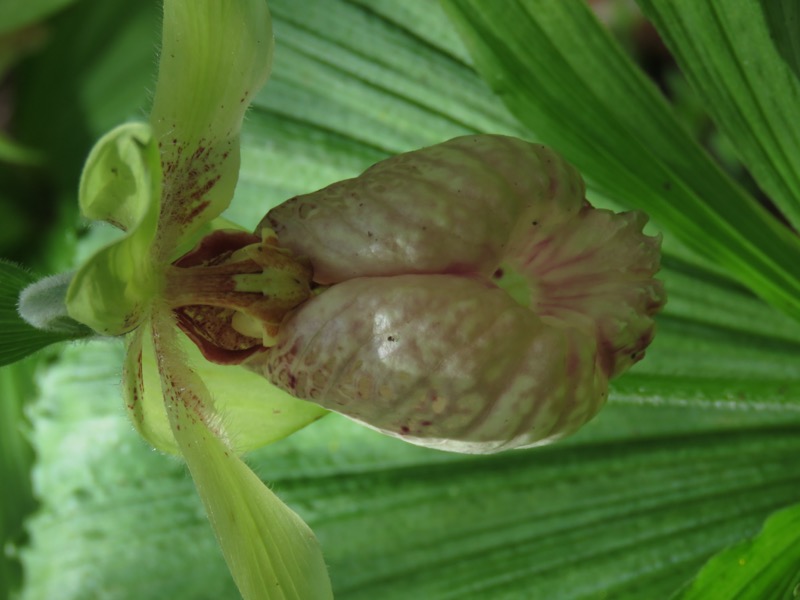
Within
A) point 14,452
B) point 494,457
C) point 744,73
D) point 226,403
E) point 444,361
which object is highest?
point 744,73

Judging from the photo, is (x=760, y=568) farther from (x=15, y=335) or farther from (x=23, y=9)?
A: (x=23, y=9)

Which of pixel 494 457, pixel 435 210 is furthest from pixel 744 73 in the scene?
pixel 494 457

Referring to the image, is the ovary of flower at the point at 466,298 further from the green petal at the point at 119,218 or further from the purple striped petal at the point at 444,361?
the green petal at the point at 119,218

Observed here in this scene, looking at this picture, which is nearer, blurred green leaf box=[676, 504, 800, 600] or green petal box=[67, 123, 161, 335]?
green petal box=[67, 123, 161, 335]

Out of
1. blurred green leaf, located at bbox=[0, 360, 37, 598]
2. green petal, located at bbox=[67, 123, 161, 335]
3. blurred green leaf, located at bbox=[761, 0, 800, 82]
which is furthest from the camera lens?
blurred green leaf, located at bbox=[0, 360, 37, 598]

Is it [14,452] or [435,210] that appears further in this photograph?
[14,452]

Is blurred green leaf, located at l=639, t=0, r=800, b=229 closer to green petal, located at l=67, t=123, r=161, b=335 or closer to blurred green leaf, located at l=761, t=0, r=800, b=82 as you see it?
blurred green leaf, located at l=761, t=0, r=800, b=82

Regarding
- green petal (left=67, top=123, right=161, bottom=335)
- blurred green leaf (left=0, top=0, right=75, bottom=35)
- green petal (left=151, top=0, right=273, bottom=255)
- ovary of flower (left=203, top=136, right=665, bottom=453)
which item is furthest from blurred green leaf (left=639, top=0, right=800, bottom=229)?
blurred green leaf (left=0, top=0, right=75, bottom=35)

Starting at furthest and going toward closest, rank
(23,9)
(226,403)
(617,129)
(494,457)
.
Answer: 1. (23,9)
2. (494,457)
3. (617,129)
4. (226,403)
